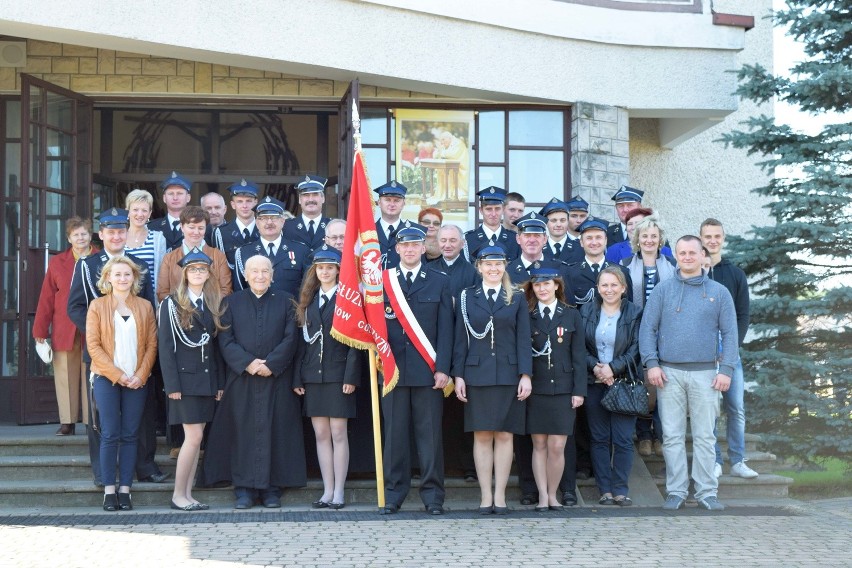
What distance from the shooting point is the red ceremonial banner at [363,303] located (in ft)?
28.8

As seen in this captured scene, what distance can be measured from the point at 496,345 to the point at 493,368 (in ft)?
0.57

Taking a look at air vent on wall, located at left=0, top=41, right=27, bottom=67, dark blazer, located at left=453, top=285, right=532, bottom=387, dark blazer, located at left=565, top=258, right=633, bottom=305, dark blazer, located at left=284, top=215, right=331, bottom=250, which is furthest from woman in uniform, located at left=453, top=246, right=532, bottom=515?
air vent on wall, located at left=0, top=41, right=27, bottom=67

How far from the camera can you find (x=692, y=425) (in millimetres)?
9016

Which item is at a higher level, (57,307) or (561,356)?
(57,307)

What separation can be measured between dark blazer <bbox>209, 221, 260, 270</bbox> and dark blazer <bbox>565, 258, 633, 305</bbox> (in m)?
2.62

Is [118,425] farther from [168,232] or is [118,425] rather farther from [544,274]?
[544,274]

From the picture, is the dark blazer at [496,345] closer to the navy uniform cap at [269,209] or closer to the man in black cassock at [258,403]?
the man in black cassock at [258,403]

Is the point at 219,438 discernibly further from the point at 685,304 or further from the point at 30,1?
the point at 30,1

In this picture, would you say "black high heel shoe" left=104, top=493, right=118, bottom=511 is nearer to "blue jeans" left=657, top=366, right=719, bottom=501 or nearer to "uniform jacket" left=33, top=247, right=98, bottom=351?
"uniform jacket" left=33, top=247, right=98, bottom=351

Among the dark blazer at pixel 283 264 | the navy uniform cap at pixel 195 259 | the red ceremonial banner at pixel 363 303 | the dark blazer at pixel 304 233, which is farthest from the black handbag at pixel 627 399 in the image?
the navy uniform cap at pixel 195 259

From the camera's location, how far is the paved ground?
23.2ft

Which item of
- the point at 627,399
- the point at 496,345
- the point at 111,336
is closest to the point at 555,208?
the point at 496,345

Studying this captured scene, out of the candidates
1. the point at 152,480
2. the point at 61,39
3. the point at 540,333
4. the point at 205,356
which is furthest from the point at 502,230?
the point at 61,39

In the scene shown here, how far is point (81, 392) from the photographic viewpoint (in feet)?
33.5
